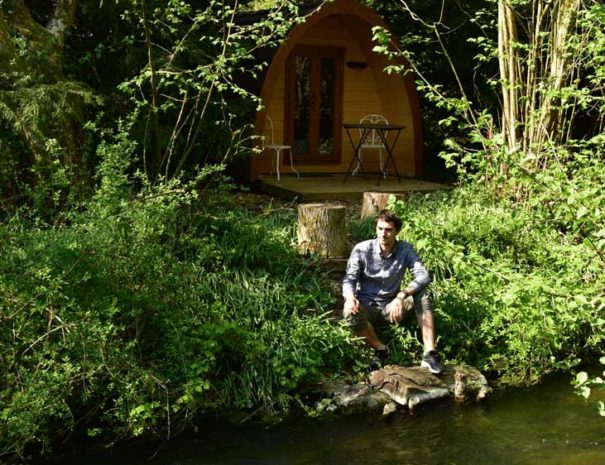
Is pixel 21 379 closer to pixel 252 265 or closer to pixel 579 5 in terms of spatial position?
pixel 252 265

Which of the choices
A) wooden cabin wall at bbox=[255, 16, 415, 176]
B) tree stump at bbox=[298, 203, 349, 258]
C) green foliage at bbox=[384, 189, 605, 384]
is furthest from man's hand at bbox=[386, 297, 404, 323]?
wooden cabin wall at bbox=[255, 16, 415, 176]

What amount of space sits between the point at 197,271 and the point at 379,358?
159cm

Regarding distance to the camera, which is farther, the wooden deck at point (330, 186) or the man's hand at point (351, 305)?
the wooden deck at point (330, 186)

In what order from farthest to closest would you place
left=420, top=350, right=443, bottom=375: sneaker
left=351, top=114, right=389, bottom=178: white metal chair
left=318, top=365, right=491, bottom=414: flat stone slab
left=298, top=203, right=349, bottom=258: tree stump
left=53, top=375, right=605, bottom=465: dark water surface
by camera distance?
left=351, top=114, right=389, bottom=178: white metal chair → left=298, top=203, right=349, bottom=258: tree stump → left=420, top=350, right=443, bottom=375: sneaker → left=318, top=365, right=491, bottom=414: flat stone slab → left=53, top=375, right=605, bottom=465: dark water surface

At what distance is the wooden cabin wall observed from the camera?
14.2m

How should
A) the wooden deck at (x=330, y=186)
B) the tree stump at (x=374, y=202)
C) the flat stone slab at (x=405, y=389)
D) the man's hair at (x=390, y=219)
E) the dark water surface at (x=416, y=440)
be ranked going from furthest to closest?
1. the wooden deck at (x=330, y=186)
2. the tree stump at (x=374, y=202)
3. the man's hair at (x=390, y=219)
4. the flat stone slab at (x=405, y=389)
5. the dark water surface at (x=416, y=440)

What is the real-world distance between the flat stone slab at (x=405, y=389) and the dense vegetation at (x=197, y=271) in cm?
26

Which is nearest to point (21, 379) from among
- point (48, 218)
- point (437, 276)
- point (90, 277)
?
point (90, 277)

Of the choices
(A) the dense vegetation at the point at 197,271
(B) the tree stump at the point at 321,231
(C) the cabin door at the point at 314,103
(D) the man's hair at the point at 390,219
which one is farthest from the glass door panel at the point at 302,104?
(D) the man's hair at the point at 390,219

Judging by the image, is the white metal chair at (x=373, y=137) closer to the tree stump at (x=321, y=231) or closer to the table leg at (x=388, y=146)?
the table leg at (x=388, y=146)

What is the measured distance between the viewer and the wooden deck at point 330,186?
11680 mm

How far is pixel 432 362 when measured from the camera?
636 centimetres

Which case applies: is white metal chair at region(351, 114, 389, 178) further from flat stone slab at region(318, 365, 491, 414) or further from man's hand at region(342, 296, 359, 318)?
flat stone slab at region(318, 365, 491, 414)

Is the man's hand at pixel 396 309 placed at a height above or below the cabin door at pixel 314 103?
below
